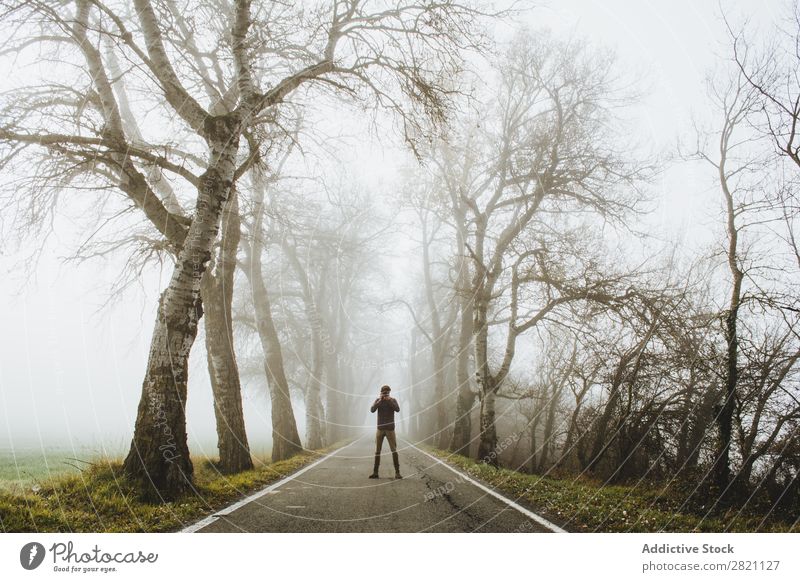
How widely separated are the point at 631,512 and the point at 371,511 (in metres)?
3.02

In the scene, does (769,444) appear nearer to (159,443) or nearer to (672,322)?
(672,322)

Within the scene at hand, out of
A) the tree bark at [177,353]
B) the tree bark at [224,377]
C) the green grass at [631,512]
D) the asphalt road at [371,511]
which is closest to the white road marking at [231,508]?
the asphalt road at [371,511]

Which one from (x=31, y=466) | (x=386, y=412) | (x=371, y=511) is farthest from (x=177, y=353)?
(x=386, y=412)

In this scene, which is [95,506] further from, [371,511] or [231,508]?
[371,511]

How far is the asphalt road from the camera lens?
3816 millimetres

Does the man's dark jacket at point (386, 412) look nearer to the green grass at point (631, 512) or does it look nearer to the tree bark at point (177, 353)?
the green grass at point (631, 512)

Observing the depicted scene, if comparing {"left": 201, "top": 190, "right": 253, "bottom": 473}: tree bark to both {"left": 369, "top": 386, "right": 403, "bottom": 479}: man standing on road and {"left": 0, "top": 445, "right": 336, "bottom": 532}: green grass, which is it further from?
{"left": 369, "top": 386, "right": 403, "bottom": 479}: man standing on road

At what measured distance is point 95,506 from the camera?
367cm

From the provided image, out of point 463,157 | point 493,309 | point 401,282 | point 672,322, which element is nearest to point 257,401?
point 401,282

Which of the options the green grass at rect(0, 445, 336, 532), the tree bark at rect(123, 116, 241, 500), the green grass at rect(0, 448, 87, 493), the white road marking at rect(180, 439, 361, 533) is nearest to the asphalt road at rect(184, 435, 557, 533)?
the white road marking at rect(180, 439, 361, 533)

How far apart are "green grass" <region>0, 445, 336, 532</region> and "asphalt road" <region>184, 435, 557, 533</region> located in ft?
1.02

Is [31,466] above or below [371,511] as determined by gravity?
above

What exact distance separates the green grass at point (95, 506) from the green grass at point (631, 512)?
3.74 m
